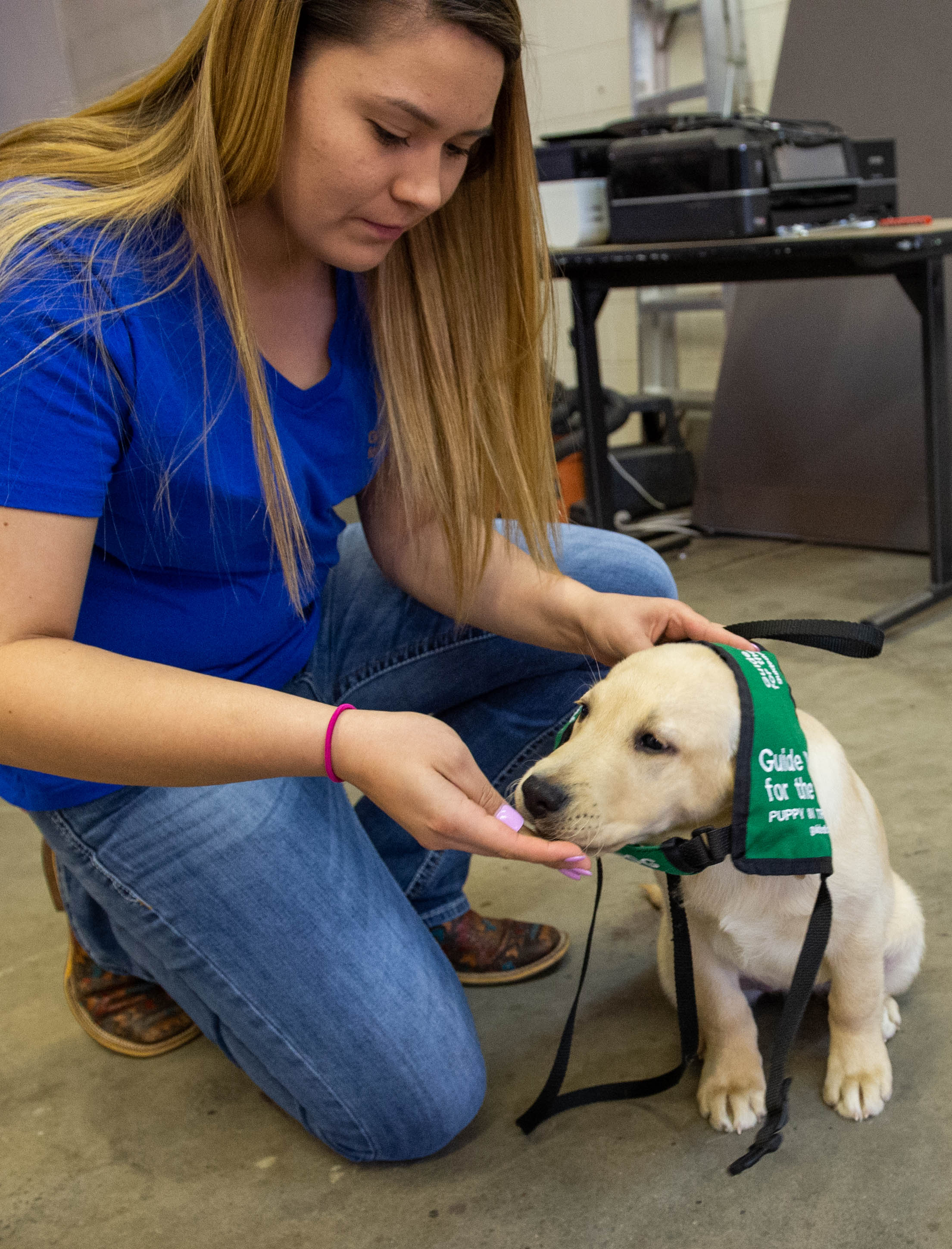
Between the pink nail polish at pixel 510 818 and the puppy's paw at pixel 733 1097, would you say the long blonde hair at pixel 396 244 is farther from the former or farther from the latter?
the puppy's paw at pixel 733 1097

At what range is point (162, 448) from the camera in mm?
1072

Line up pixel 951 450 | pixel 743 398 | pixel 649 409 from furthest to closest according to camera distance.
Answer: pixel 649 409, pixel 743 398, pixel 951 450

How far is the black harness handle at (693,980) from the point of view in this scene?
1045 millimetres

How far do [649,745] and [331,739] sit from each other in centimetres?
29

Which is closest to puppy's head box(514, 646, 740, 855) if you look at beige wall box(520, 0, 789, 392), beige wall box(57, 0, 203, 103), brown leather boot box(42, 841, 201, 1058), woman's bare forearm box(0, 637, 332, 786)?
woman's bare forearm box(0, 637, 332, 786)

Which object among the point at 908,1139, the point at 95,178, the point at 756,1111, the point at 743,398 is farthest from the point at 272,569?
the point at 743,398

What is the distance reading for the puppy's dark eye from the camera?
3.43ft

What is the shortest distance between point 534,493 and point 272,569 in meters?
0.32

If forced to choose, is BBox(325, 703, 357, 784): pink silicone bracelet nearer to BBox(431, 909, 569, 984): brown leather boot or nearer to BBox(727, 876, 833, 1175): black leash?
BBox(727, 876, 833, 1175): black leash

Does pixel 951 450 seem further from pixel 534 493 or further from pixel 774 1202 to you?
pixel 774 1202

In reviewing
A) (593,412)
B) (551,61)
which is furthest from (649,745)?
(551,61)

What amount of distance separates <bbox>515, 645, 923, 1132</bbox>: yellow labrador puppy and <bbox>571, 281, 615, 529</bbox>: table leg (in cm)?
213

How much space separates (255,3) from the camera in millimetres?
954

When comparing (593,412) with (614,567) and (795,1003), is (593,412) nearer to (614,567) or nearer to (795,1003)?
(614,567)
